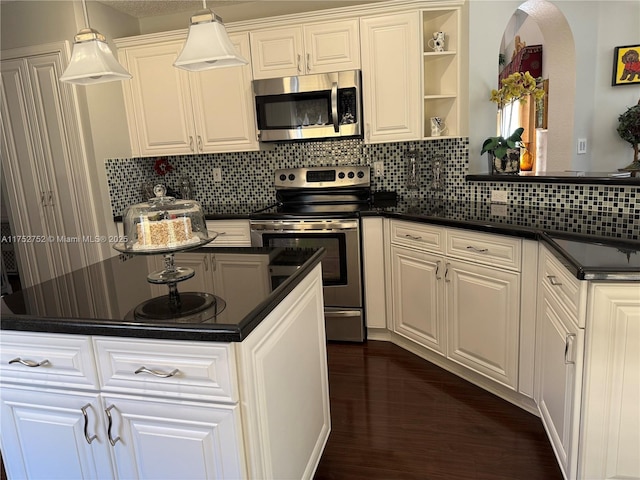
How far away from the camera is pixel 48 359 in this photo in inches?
50.6

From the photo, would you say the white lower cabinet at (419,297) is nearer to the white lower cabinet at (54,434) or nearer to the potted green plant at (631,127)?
the white lower cabinet at (54,434)

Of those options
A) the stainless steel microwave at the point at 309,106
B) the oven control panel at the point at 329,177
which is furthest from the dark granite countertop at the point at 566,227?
the stainless steel microwave at the point at 309,106

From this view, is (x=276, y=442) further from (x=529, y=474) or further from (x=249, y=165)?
(x=249, y=165)

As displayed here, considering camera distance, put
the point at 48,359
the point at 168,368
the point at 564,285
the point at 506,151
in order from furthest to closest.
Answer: the point at 506,151, the point at 564,285, the point at 48,359, the point at 168,368

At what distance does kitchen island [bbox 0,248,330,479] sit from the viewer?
1.16 metres

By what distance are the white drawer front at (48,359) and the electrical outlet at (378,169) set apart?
8.52 feet

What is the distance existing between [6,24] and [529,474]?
166 inches

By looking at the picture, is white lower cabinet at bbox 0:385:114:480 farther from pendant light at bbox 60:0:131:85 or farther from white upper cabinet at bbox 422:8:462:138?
white upper cabinet at bbox 422:8:462:138

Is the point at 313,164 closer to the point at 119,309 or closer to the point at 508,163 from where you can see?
the point at 508,163

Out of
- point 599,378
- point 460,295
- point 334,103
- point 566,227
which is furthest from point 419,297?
point 334,103

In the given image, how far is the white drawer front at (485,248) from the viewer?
2076 millimetres

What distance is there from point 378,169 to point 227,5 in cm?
174

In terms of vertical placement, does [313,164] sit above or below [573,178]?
above

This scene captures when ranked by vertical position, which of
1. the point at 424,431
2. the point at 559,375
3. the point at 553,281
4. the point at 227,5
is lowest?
the point at 424,431
